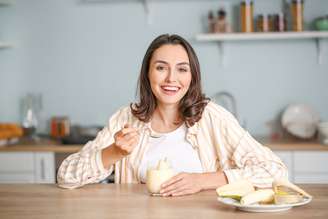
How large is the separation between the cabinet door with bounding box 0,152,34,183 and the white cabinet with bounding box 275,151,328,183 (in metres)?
1.55

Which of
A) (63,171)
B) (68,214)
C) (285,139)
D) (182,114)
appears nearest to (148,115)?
(182,114)

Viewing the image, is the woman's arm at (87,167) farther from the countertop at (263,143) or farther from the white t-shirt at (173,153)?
the countertop at (263,143)

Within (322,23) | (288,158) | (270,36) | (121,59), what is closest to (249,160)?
(288,158)

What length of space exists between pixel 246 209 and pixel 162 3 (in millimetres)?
2734

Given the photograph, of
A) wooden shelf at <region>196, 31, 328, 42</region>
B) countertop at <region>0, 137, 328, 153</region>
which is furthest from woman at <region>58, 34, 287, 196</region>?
wooden shelf at <region>196, 31, 328, 42</region>

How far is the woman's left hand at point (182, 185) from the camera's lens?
1984mm

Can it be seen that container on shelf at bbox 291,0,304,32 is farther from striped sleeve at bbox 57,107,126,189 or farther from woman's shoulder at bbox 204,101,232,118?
striped sleeve at bbox 57,107,126,189

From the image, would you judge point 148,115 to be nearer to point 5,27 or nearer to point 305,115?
point 305,115

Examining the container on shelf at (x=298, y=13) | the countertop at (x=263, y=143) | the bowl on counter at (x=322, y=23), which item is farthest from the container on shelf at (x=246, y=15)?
the countertop at (x=263, y=143)

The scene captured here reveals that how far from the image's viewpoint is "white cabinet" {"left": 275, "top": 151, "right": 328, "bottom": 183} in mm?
3662

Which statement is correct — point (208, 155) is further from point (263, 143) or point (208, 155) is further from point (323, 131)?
point (323, 131)

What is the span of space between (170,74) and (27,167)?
6.20 ft

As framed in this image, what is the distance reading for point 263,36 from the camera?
Result: 4.03 m

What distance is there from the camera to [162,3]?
4.27 m
